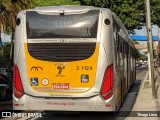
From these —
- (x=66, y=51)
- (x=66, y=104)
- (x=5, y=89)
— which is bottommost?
(x=5, y=89)

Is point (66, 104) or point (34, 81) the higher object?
point (34, 81)

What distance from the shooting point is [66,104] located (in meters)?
10.5

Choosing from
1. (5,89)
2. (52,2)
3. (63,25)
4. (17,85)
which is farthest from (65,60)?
(52,2)

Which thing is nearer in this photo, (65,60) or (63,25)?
(65,60)

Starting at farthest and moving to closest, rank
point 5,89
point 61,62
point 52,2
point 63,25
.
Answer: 1. point 52,2
2. point 5,89
3. point 63,25
4. point 61,62

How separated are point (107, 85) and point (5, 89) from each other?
4.14 metres

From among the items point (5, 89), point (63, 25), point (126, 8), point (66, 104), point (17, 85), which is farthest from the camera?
point (126, 8)

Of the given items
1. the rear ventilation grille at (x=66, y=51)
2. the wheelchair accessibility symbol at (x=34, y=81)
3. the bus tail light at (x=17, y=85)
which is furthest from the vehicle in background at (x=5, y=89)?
the rear ventilation grille at (x=66, y=51)

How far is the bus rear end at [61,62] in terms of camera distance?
10.5 meters

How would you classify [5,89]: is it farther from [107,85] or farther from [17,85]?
[107,85]

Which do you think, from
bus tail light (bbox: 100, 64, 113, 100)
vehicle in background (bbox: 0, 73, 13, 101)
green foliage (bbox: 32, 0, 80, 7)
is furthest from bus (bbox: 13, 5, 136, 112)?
green foliage (bbox: 32, 0, 80, 7)

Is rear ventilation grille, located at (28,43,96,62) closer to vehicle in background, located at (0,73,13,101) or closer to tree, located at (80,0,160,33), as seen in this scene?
vehicle in background, located at (0,73,13,101)

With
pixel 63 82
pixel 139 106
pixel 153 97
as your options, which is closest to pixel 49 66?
pixel 63 82

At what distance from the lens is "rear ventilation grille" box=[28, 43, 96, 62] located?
Answer: 10664 mm
